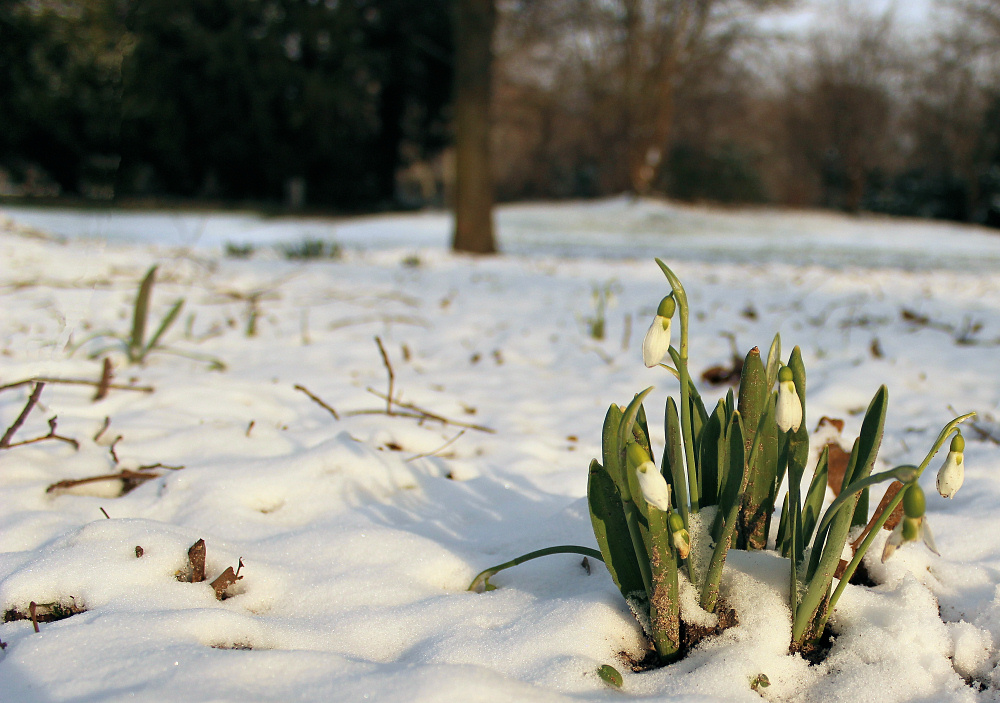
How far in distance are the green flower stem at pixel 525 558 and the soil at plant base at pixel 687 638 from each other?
0.52 feet

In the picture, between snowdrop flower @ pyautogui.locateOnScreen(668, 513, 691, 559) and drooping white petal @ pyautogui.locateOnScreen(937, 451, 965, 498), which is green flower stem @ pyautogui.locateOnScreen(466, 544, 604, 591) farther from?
drooping white petal @ pyautogui.locateOnScreen(937, 451, 965, 498)

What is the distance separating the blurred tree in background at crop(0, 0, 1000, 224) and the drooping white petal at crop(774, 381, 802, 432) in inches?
411

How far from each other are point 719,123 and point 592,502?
91.0 feet

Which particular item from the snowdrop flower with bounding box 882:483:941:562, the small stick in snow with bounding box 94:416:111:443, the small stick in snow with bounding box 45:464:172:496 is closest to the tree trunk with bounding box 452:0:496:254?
the small stick in snow with bounding box 94:416:111:443

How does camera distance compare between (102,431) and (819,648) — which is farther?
(102,431)

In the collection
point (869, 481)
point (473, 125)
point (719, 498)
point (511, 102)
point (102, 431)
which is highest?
point (511, 102)

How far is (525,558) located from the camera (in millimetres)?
1101

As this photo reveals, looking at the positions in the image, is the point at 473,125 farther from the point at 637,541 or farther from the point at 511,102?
the point at 511,102

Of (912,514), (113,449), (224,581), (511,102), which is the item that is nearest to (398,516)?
(224,581)

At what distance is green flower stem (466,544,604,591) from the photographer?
1100 millimetres

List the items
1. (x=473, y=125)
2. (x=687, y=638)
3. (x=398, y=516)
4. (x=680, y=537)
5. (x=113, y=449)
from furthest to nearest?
(x=473, y=125)
(x=113, y=449)
(x=398, y=516)
(x=687, y=638)
(x=680, y=537)

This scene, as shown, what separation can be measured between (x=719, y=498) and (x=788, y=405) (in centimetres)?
25

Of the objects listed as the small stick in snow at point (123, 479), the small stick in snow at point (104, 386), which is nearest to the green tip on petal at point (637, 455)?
the small stick in snow at point (123, 479)

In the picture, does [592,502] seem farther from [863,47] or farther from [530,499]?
[863,47]
